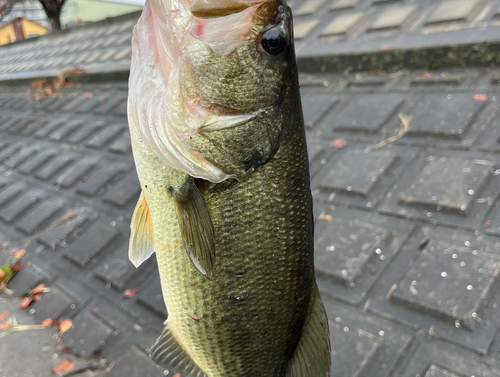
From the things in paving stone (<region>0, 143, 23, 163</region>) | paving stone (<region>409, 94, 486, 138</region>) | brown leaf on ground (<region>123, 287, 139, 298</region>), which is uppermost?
paving stone (<region>409, 94, 486, 138</region>)

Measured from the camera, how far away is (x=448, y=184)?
3.18 meters

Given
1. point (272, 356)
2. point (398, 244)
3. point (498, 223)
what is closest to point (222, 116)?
point (272, 356)

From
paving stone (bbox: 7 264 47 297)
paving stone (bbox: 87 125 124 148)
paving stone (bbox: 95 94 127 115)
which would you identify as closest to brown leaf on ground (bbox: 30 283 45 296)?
paving stone (bbox: 7 264 47 297)

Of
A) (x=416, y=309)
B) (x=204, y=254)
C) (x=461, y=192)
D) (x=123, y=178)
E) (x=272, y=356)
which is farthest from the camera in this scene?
(x=123, y=178)

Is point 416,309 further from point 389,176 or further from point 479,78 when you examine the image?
point 479,78

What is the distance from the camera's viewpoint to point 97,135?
597 cm

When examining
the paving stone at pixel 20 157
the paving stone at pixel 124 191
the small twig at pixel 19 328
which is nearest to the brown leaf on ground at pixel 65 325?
the small twig at pixel 19 328

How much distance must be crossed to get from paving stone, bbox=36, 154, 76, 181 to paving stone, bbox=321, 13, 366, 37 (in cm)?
380

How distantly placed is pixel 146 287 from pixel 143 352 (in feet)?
1.95

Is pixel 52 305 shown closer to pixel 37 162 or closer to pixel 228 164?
pixel 228 164

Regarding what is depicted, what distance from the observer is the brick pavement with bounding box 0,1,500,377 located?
8.03ft

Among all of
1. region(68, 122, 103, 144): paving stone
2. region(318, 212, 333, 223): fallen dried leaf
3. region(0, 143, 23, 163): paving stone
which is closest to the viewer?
region(318, 212, 333, 223): fallen dried leaf

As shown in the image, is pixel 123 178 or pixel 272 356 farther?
pixel 123 178

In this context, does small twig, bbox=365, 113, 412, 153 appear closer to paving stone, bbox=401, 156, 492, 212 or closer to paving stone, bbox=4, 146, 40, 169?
paving stone, bbox=401, 156, 492, 212
